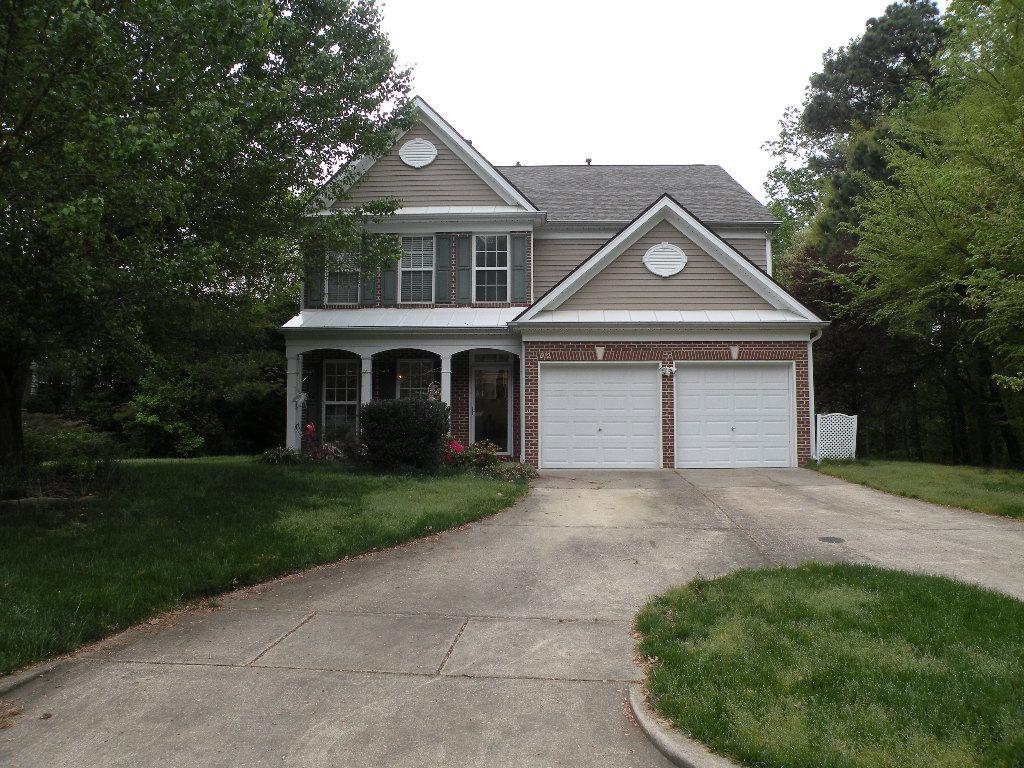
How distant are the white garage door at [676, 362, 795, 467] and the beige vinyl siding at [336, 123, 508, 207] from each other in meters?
6.70

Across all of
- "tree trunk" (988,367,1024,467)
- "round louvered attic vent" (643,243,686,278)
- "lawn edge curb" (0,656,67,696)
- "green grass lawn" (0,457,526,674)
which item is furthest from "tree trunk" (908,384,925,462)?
"lawn edge curb" (0,656,67,696)

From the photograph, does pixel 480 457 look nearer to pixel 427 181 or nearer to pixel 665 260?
pixel 665 260

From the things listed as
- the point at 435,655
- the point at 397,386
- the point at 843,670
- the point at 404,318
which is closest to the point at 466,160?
the point at 404,318

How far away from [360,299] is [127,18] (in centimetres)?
965

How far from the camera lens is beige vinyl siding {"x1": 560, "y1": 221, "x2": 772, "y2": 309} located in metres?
14.5

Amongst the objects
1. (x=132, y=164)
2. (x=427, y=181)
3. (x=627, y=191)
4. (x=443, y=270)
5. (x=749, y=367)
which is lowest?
(x=749, y=367)

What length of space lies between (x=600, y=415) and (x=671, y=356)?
1927 mm

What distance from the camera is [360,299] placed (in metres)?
16.3

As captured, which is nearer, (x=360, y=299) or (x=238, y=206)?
(x=238, y=206)

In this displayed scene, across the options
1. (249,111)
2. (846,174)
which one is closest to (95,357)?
(249,111)

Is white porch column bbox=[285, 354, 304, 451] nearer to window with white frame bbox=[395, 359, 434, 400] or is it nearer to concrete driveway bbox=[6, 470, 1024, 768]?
window with white frame bbox=[395, 359, 434, 400]

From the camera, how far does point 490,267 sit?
640 inches

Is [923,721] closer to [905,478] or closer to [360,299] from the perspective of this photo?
[905,478]

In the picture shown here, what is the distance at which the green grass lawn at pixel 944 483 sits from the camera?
9297 mm
